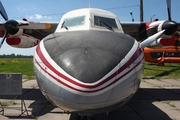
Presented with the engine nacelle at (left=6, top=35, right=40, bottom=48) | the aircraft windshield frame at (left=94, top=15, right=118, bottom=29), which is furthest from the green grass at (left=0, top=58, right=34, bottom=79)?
the aircraft windshield frame at (left=94, top=15, right=118, bottom=29)

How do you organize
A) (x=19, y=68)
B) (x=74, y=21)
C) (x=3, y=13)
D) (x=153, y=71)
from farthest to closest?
1. (x=19, y=68)
2. (x=153, y=71)
3. (x=3, y=13)
4. (x=74, y=21)

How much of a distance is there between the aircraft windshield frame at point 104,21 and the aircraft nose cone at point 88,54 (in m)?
1.45

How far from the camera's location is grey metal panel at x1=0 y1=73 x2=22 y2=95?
6539 millimetres

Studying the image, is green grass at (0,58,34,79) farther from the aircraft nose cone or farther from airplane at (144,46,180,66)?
airplane at (144,46,180,66)

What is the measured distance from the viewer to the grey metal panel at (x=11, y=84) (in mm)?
6539

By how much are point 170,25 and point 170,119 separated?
472 centimetres

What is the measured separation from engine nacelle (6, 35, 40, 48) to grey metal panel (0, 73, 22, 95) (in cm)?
503

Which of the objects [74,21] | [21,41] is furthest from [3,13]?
[74,21]

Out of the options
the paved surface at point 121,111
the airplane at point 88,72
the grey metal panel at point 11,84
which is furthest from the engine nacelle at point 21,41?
the airplane at point 88,72

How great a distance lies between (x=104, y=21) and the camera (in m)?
6.16

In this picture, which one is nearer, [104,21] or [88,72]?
[88,72]

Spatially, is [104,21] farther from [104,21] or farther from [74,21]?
[74,21]

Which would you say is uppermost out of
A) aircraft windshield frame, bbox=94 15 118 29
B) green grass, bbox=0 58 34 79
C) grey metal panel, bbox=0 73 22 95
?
aircraft windshield frame, bbox=94 15 118 29

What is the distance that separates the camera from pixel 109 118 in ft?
19.0
